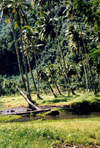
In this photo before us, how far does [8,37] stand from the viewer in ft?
556

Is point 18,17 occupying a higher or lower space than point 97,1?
higher

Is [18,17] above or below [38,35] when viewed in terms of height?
above

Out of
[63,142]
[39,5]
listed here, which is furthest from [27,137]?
[39,5]

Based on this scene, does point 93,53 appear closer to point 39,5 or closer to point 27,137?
point 27,137

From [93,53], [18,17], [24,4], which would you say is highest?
[24,4]

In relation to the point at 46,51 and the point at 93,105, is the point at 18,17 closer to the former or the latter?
the point at 93,105

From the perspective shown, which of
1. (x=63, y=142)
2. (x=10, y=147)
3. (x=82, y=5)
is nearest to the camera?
(x=10, y=147)

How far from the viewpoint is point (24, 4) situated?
26.8 m

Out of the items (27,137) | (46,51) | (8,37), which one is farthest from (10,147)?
(8,37)

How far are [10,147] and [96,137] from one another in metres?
3.94

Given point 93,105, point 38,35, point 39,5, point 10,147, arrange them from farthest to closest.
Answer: point 38,35
point 39,5
point 93,105
point 10,147

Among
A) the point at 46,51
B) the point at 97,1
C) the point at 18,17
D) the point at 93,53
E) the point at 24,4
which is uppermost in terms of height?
the point at 24,4

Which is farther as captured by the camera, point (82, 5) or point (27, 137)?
point (82, 5)

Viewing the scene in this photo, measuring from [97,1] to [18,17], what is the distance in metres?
20.3
